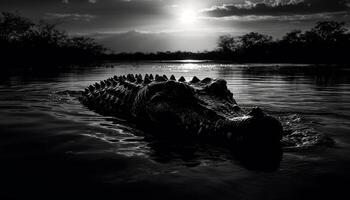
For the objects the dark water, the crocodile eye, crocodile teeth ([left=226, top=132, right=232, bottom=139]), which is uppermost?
the crocodile eye

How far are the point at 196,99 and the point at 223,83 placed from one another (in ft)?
3.08

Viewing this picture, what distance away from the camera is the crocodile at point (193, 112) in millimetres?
3732

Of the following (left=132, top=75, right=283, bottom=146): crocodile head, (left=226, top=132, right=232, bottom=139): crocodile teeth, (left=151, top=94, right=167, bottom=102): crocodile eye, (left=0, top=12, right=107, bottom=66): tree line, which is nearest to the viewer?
(left=132, top=75, right=283, bottom=146): crocodile head

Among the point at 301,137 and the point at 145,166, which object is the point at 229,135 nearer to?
the point at 145,166

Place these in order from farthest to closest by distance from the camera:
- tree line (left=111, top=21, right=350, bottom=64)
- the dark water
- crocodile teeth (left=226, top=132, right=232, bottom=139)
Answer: tree line (left=111, top=21, right=350, bottom=64)
crocodile teeth (left=226, top=132, right=232, bottom=139)
the dark water

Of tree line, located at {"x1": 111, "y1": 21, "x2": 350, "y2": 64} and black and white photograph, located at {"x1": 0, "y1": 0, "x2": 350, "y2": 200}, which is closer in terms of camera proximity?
black and white photograph, located at {"x1": 0, "y1": 0, "x2": 350, "y2": 200}

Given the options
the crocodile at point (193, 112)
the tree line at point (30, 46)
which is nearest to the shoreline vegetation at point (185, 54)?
the tree line at point (30, 46)

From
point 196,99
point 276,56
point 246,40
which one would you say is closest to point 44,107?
point 196,99

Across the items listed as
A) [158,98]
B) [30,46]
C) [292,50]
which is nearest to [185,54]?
[292,50]

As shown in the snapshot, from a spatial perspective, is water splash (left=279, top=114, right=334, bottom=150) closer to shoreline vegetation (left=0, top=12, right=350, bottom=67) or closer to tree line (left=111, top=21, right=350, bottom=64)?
shoreline vegetation (left=0, top=12, right=350, bottom=67)

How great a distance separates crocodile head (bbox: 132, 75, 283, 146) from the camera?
371cm

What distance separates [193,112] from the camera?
16.5ft

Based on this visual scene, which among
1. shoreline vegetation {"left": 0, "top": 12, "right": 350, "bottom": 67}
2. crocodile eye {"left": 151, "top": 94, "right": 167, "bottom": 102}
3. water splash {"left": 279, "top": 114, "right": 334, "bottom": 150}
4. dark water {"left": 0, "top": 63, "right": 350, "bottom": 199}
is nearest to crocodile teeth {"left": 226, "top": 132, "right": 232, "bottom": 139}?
dark water {"left": 0, "top": 63, "right": 350, "bottom": 199}

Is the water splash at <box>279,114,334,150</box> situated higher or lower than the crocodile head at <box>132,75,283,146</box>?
lower
